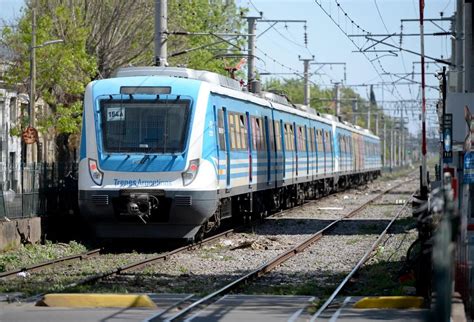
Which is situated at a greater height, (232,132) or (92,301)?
(232,132)

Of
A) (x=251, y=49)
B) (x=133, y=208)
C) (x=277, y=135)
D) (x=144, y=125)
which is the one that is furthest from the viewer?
(x=251, y=49)

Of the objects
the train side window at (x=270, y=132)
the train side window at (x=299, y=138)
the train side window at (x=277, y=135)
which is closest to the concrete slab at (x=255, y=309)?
the train side window at (x=270, y=132)

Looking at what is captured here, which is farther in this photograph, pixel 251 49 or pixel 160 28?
pixel 251 49

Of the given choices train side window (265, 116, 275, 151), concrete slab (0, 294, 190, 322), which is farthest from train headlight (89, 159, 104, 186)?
train side window (265, 116, 275, 151)

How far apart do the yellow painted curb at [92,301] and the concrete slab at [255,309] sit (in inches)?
31.9

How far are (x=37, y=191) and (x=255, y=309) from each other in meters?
11.7

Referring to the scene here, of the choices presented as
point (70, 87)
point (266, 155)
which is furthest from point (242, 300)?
point (70, 87)

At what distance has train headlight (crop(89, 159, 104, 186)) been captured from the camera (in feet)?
66.8

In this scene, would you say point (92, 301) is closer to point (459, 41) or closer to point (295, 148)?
point (459, 41)

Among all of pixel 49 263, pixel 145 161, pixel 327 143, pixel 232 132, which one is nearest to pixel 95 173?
pixel 145 161

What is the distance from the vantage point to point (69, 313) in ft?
41.3

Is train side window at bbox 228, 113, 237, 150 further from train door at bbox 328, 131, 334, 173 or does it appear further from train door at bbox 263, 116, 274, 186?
train door at bbox 328, 131, 334, 173

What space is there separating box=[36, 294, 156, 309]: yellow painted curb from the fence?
9341mm

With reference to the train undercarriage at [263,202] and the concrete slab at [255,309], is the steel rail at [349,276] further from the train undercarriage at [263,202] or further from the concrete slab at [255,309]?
the train undercarriage at [263,202]
